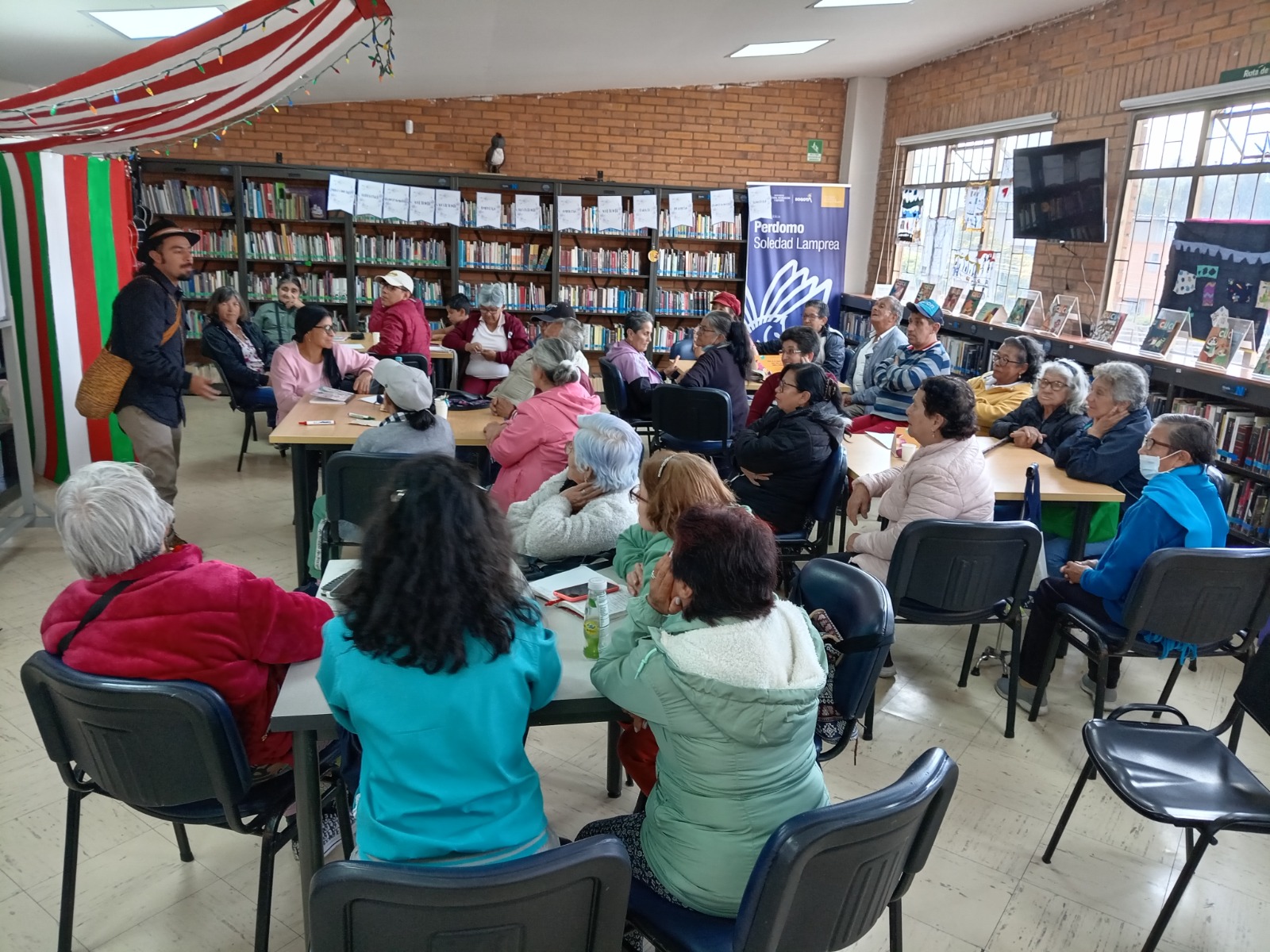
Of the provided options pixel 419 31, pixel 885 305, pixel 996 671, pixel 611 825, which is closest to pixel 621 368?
pixel 885 305

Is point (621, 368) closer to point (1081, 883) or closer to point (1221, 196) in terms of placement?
point (1221, 196)

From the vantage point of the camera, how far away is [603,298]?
9.00m

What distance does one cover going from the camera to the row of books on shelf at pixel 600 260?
884 cm

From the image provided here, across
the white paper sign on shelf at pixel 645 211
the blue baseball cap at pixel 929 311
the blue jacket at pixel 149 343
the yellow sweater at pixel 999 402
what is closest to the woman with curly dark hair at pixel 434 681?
the blue jacket at pixel 149 343

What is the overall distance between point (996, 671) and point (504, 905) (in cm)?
293

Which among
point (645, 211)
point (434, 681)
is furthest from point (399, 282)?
point (434, 681)

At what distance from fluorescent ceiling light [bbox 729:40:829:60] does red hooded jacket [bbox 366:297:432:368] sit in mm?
3423

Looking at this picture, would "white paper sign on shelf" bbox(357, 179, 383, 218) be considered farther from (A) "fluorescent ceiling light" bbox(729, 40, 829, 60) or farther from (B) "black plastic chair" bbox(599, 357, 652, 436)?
(B) "black plastic chair" bbox(599, 357, 652, 436)

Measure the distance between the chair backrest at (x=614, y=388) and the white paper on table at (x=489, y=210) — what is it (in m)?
3.33

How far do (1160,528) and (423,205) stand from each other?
7264mm

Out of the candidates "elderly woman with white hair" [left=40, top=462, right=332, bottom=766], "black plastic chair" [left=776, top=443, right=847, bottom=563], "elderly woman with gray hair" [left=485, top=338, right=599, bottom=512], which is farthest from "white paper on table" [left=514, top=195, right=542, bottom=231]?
"elderly woman with white hair" [left=40, top=462, right=332, bottom=766]

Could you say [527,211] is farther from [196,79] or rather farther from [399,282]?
[196,79]

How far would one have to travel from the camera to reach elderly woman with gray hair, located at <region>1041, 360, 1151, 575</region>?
352cm

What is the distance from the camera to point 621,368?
19.0ft
